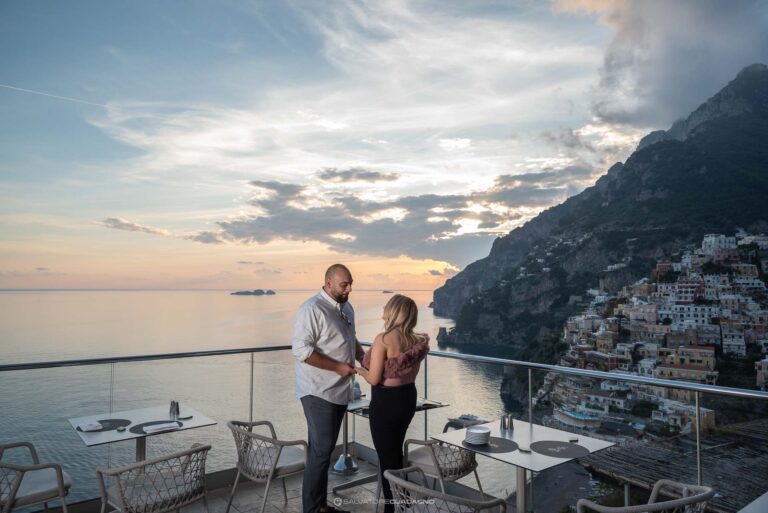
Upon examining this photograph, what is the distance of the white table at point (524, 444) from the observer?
264 centimetres

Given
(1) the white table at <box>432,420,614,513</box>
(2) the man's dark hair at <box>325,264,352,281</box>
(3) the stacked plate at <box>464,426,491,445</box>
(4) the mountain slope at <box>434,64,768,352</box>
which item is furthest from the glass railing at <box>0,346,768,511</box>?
(4) the mountain slope at <box>434,64,768,352</box>

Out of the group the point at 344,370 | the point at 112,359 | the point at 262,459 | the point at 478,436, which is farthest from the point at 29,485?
the point at 478,436

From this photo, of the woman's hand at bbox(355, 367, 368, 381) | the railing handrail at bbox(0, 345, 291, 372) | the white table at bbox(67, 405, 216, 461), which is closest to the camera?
the woman's hand at bbox(355, 367, 368, 381)

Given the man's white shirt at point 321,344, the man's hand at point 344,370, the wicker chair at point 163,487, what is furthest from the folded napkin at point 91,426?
the man's hand at point 344,370

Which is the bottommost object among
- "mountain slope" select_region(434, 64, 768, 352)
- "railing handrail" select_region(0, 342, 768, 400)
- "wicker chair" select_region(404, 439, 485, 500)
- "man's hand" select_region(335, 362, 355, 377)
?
"wicker chair" select_region(404, 439, 485, 500)

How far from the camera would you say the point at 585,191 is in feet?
195

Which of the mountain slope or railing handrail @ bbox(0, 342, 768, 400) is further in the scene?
the mountain slope

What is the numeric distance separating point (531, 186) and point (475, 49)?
1370 inches

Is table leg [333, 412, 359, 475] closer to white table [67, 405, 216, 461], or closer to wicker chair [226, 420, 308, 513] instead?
wicker chair [226, 420, 308, 513]

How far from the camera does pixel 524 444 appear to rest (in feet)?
9.72

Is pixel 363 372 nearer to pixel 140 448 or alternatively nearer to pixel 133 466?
pixel 133 466

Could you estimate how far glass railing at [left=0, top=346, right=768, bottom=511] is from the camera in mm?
3135

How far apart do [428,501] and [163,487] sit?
158cm

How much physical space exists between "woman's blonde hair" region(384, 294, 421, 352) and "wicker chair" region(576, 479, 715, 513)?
46.5 inches
